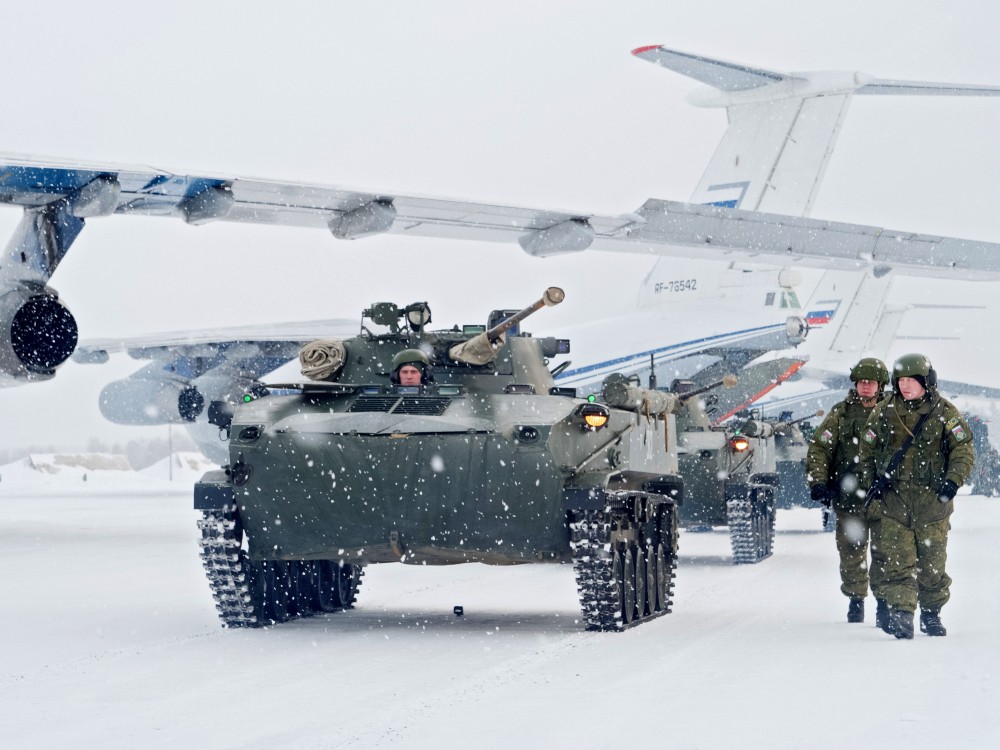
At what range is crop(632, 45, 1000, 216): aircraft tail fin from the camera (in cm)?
3139

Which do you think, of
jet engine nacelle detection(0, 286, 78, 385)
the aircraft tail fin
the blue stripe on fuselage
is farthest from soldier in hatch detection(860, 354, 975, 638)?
the aircraft tail fin

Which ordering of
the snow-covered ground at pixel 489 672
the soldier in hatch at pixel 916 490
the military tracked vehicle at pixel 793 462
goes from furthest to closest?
the military tracked vehicle at pixel 793 462 < the soldier in hatch at pixel 916 490 < the snow-covered ground at pixel 489 672

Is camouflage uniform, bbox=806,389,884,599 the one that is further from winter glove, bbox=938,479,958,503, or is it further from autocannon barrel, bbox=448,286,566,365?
autocannon barrel, bbox=448,286,566,365

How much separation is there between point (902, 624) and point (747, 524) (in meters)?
8.50

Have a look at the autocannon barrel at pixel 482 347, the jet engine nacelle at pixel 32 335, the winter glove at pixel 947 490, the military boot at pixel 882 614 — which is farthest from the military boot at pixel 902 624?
the jet engine nacelle at pixel 32 335

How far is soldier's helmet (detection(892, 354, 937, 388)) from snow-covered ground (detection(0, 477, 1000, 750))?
1.66m

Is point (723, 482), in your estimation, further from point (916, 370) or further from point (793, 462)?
point (916, 370)

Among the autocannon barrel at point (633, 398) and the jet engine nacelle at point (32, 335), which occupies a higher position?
the jet engine nacelle at point (32, 335)

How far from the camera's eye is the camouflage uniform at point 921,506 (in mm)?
9828

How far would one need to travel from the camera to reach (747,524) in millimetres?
18312

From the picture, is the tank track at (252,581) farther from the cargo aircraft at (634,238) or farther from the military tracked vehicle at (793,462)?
the military tracked vehicle at (793,462)

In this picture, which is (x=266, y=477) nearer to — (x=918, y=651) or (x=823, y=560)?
(x=918, y=651)

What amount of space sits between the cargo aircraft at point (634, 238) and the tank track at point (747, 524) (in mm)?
2271

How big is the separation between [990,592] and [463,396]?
5.55 m
